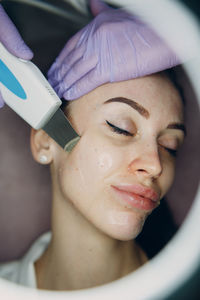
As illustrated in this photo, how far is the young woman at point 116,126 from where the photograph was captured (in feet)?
2.66

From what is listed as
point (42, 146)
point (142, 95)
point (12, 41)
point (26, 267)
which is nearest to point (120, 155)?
point (142, 95)

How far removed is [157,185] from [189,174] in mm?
518

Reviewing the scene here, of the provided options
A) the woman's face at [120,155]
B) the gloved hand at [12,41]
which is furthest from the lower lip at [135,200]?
the gloved hand at [12,41]

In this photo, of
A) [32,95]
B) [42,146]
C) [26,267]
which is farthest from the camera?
[26,267]

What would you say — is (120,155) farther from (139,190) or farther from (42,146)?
(42,146)

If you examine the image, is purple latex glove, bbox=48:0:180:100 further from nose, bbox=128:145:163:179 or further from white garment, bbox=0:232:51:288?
white garment, bbox=0:232:51:288

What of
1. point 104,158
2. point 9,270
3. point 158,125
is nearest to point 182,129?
point 158,125

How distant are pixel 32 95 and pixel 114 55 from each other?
244 mm

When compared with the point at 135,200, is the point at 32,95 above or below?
above

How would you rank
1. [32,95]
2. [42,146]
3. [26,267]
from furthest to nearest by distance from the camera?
[26,267] → [42,146] → [32,95]

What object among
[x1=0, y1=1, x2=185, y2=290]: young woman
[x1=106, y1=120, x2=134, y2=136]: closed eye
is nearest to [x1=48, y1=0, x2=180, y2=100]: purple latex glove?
[x1=0, y1=1, x2=185, y2=290]: young woman

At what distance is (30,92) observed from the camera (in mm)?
760

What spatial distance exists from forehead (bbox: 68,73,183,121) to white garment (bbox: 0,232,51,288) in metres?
0.62

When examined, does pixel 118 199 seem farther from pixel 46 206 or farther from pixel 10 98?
pixel 46 206
